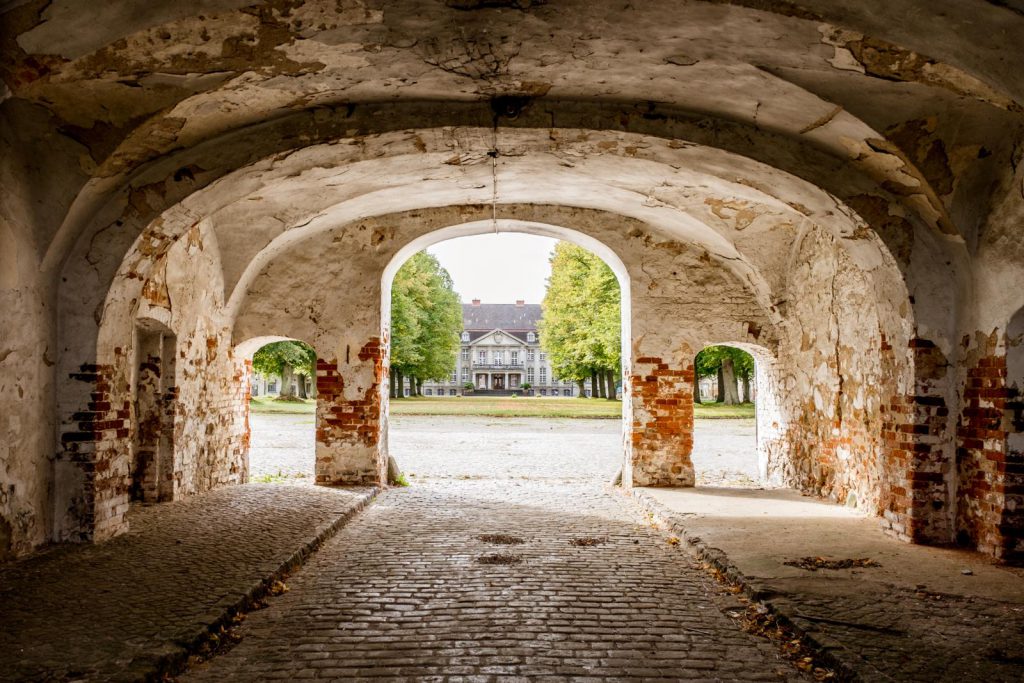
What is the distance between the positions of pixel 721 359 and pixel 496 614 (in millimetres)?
28341

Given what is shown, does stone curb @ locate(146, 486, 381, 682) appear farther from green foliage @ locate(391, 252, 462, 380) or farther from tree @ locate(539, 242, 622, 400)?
green foliage @ locate(391, 252, 462, 380)

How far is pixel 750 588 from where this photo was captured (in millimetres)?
5203

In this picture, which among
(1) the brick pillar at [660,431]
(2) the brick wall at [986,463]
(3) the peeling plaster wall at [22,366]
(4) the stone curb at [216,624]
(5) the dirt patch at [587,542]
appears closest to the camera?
(4) the stone curb at [216,624]

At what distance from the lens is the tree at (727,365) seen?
102 feet

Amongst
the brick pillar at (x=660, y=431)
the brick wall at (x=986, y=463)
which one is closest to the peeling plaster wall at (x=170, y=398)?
the brick pillar at (x=660, y=431)

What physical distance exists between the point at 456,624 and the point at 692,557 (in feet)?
8.78

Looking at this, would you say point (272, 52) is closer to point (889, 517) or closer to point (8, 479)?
point (8, 479)

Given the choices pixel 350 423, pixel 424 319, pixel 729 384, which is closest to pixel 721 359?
pixel 729 384

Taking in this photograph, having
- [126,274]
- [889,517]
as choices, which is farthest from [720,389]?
[126,274]

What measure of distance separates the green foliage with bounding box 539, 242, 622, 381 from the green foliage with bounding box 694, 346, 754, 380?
12.4 feet

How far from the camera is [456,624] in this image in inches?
182

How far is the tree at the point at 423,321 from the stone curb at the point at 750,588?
26.4m

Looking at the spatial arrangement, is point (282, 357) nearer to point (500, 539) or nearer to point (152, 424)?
point (152, 424)

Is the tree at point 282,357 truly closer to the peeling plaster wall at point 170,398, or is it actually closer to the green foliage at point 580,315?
the green foliage at point 580,315
